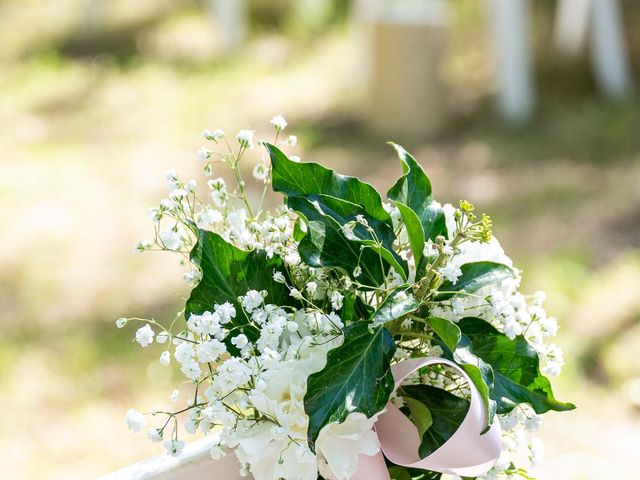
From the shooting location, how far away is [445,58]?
16.2 ft

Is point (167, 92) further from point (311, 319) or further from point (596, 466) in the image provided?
point (311, 319)

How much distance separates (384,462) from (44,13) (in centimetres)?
528

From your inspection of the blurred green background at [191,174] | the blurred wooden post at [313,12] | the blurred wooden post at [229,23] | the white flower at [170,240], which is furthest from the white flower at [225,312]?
the blurred wooden post at [313,12]

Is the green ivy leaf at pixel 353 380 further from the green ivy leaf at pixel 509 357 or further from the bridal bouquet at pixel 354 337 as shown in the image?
the green ivy leaf at pixel 509 357

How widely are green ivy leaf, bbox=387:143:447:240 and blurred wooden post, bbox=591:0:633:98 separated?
3.85 metres

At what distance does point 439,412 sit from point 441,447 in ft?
0.24

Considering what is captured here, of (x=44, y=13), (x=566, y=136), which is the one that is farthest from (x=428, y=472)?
(x=44, y=13)

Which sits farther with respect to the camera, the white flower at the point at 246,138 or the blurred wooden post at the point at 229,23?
the blurred wooden post at the point at 229,23

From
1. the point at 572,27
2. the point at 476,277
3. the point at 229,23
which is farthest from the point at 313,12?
the point at 476,277

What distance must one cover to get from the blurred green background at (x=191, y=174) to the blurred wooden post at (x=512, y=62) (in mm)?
92

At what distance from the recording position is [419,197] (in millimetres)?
1033

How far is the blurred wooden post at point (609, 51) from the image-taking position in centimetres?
470

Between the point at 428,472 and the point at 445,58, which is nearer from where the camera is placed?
the point at 428,472

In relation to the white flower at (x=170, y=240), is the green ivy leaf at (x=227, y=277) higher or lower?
lower
